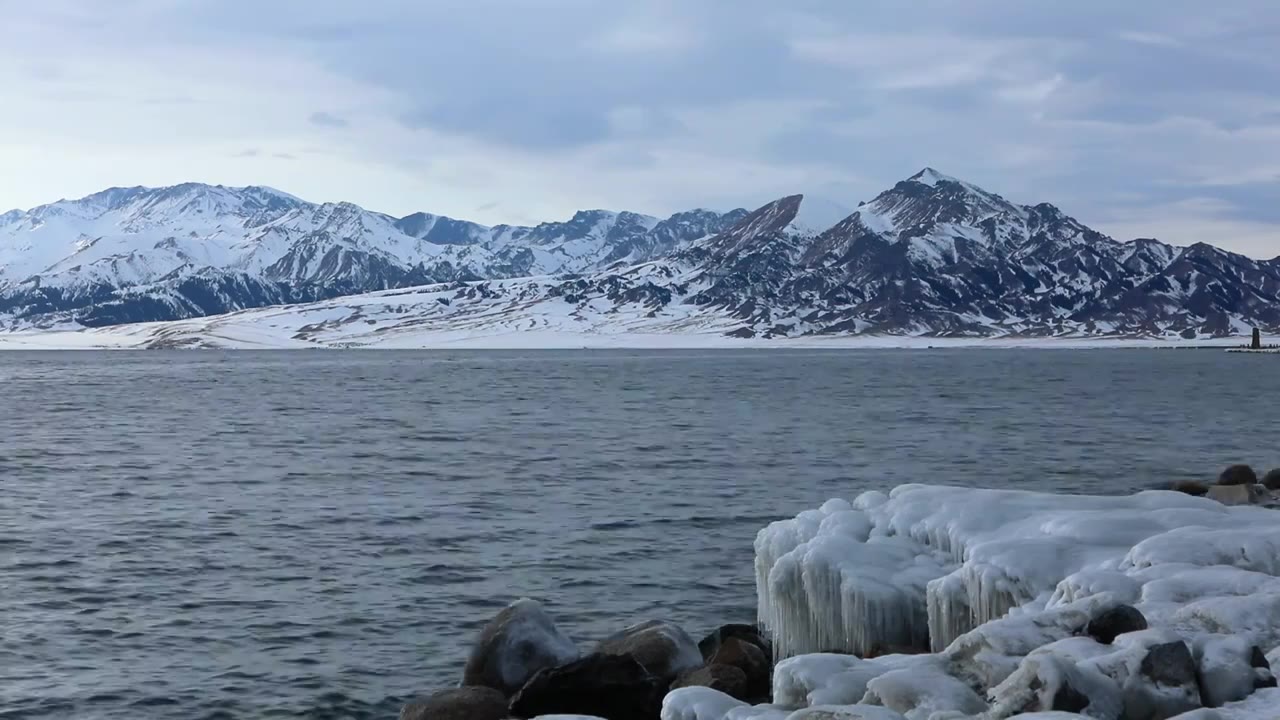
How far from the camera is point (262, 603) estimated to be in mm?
27141

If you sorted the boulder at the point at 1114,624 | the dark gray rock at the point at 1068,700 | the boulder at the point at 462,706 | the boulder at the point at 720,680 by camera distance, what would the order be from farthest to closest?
the boulder at the point at 720,680 < the boulder at the point at 462,706 < the boulder at the point at 1114,624 < the dark gray rock at the point at 1068,700

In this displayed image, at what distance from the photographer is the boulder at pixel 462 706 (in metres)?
18.0

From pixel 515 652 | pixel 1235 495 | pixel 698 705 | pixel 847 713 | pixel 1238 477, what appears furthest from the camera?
pixel 1238 477

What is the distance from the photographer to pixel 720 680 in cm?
1856

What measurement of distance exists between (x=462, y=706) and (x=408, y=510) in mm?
22744

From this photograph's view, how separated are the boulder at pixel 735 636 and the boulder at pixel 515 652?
2.78 m

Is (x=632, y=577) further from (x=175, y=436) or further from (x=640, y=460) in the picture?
(x=175, y=436)

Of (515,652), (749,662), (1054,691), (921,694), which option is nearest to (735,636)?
(749,662)

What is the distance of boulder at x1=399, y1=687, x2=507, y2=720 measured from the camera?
18.0m

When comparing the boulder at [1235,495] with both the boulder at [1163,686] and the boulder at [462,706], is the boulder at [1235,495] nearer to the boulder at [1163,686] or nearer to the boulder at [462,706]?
the boulder at [1163,686]

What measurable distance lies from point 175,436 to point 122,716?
55.1 metres

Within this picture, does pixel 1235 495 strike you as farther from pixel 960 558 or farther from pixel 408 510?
pixel 408 510

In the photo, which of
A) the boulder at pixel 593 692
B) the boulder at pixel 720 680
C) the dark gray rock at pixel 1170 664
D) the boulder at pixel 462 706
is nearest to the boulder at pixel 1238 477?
the boulder at pixel 720 680

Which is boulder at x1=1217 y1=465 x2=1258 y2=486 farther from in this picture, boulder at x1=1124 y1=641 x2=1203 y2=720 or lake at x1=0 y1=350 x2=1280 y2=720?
boulder at x1=1124 y1=641 x2=1203 y2=720
